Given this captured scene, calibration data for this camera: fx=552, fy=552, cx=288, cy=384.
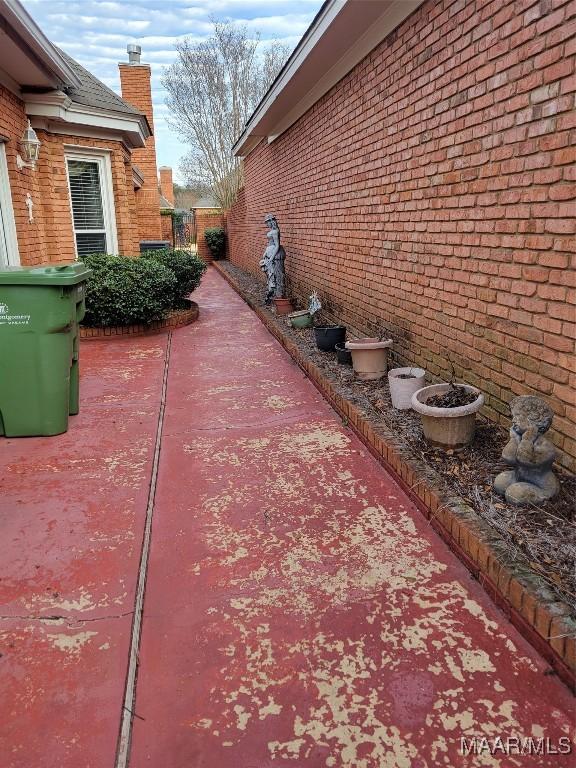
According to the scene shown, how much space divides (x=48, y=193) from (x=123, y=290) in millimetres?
1901

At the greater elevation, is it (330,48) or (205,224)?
(330,48)

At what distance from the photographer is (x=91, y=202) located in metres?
8.96

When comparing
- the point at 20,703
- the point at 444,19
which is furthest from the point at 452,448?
the point at 444,19

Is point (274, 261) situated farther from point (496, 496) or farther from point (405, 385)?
point (496, 496)

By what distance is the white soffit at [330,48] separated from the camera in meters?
4.70

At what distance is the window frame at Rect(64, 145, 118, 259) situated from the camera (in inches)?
337

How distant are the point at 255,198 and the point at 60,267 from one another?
1065 cm

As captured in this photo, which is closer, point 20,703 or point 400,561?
point 20,703

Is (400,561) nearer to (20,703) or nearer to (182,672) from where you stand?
(182,672)

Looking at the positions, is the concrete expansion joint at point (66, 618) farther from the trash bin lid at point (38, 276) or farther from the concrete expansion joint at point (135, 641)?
the trash bin lid at point (38, 276)

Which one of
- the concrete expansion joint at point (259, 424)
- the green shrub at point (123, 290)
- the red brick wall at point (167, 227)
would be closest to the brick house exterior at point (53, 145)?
the green shrub at point (123, 290)

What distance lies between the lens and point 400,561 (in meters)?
2.70

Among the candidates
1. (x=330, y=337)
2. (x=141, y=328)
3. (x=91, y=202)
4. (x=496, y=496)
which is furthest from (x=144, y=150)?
(x=496, y=496)

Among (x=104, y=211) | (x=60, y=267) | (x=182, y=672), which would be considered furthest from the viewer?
(x=104, y=211)
